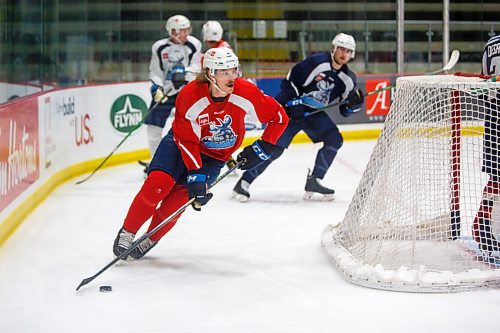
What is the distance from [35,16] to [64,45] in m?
1.31

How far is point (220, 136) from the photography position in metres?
4.11

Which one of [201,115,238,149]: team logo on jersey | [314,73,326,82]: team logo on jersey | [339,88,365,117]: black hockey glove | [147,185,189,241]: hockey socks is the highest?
[314,73,326,82]: team logo on jersey

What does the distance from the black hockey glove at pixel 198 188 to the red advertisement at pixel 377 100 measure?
19.8ft

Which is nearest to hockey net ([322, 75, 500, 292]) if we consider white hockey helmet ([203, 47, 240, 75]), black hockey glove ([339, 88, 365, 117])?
white hockey helmet ([203, 47, 240, 75])

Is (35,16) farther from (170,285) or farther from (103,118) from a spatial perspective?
(170,285)

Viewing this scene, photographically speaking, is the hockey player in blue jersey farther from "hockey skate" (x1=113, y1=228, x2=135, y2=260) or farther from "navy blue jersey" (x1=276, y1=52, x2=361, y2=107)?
"hockey skate" (x1=113, y1=228, x2=135, y2=260)

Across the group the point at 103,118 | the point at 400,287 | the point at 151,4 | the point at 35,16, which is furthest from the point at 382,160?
the point at 151,4

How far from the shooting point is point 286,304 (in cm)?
346

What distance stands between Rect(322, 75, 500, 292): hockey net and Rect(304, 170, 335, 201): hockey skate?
5.79ft

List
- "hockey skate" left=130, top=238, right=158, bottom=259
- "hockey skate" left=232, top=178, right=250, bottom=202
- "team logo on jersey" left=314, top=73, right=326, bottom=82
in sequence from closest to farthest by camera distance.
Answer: "hockey skate" left=130, top=238, right=158, bottom=259
"team logo on jersey" left=314, top=73, right=326, bottom=82
"hockey skate" left=232, top=178, right=250, bottom=202

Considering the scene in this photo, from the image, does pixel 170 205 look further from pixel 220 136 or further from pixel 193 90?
pixel 193 90

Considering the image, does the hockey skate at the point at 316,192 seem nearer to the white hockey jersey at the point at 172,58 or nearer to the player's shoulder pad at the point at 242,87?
the white hockey jersey at the point at 172,58

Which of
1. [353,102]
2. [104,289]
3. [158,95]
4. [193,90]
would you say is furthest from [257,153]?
[158,95]

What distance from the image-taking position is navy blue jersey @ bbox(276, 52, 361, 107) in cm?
567
